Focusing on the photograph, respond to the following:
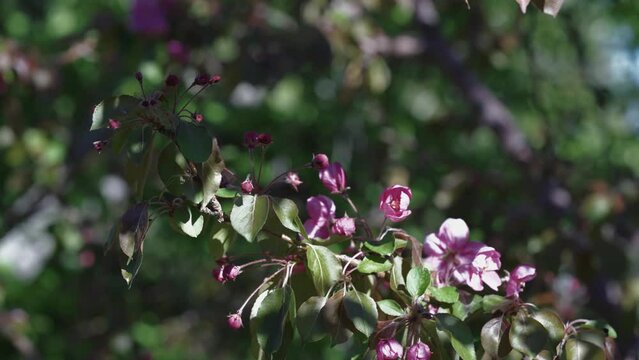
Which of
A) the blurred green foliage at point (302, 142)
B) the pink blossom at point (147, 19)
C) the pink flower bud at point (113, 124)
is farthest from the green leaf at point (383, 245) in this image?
the pink blossom at point (147, 19)

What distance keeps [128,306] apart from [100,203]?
0.41 meters

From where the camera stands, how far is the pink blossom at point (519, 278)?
116 centimetres

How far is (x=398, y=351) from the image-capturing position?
105 centimetres

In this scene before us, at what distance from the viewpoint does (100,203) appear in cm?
325

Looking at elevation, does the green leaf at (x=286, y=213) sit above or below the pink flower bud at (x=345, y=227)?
above

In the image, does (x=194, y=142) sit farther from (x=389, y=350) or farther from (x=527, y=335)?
(x=527, y=335)

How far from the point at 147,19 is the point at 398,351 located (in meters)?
1.68

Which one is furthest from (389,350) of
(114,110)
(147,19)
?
(147,19)

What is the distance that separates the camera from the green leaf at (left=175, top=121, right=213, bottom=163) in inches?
40.8

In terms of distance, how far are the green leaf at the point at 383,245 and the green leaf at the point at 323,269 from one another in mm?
48

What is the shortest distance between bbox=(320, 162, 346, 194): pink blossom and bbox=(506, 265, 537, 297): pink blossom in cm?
25

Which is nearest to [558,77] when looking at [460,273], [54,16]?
[54,16]

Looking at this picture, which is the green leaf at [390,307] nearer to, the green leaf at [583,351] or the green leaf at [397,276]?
the green leaf at [397,276]

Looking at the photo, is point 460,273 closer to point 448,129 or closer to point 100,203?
point 448,129
